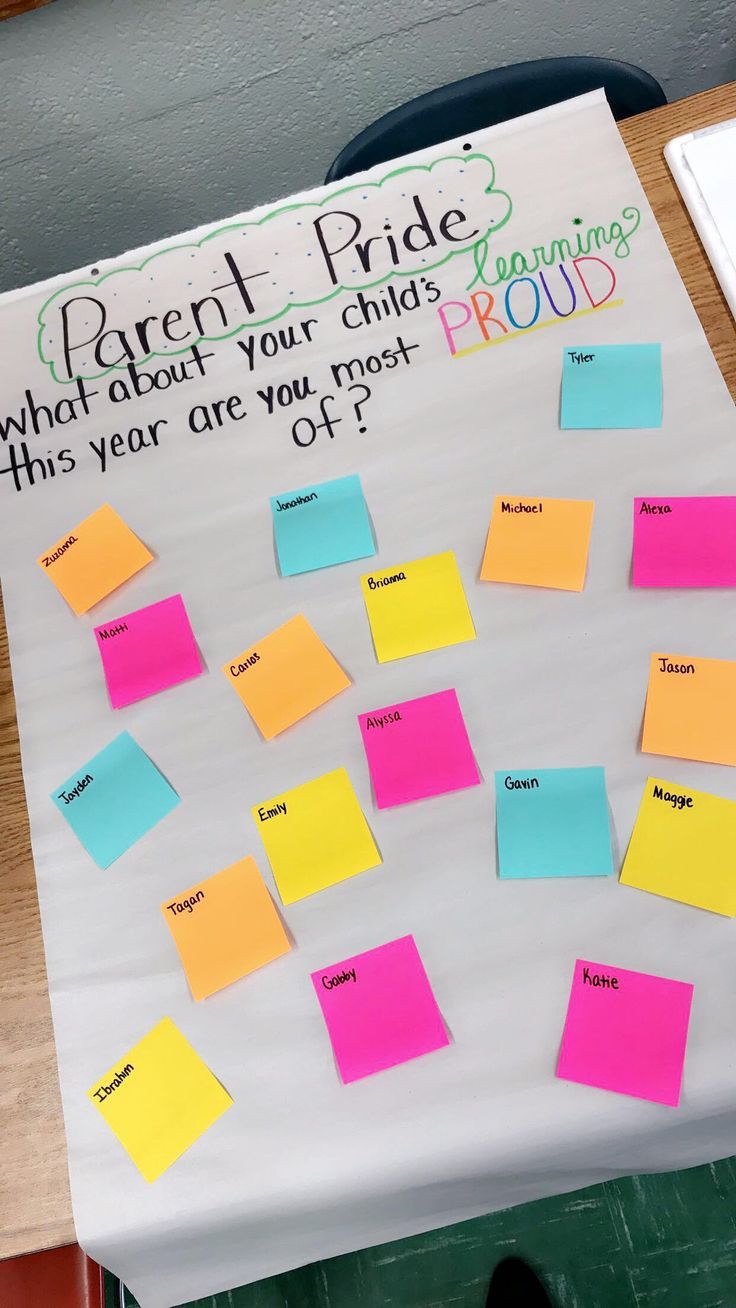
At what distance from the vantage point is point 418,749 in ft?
2.35

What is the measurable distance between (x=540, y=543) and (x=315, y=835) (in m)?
0.31

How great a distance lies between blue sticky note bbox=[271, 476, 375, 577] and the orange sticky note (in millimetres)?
275

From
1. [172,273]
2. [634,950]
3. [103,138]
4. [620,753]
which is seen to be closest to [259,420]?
[172,273]

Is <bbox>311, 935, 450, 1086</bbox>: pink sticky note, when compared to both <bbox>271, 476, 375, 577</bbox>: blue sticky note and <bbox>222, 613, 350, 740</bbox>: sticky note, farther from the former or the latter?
<bbox>271, 476, 375, 577</bbox>: blue sticky note

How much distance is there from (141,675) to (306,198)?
1.72 feet

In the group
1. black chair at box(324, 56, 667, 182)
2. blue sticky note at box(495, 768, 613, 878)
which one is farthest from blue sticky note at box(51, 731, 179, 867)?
black chair at box(324, 56, 667, 182)

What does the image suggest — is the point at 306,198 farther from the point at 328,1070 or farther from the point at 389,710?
the point at 328,1070

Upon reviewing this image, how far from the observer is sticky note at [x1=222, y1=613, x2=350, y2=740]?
753 millimetres

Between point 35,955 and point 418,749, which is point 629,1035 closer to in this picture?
point 418,749

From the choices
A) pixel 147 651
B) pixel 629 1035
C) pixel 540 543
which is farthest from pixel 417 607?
pixel 629 1035

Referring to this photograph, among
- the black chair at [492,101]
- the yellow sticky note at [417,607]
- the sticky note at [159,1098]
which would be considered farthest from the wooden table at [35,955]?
the yellow sticky note at [417,607]

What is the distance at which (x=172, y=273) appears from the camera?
93 centimetres

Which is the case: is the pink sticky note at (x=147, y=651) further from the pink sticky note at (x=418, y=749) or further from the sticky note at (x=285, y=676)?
the pink sticky note at (x=418, y=749)

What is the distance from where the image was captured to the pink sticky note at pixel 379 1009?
2.11 feet
